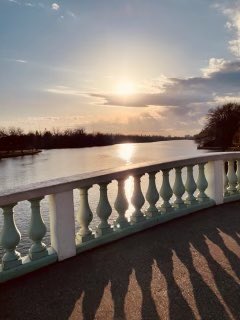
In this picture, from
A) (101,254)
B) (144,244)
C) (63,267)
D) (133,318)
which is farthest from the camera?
(144,244)

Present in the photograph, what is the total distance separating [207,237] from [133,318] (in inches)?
82.1

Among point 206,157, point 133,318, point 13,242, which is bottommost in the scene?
point 133,318

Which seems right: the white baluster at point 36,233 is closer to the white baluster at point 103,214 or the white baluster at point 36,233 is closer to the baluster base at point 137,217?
the white baluster at point 103,214

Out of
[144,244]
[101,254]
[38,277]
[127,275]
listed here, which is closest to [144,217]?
[144,244]

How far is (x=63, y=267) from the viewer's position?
3.68 meters

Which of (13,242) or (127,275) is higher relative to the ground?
(13,242)

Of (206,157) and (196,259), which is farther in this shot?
(206,157)

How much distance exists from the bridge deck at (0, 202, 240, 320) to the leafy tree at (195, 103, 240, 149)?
86960 mm

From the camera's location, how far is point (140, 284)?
3.21 meters

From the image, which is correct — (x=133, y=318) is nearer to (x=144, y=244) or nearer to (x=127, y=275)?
(x=127, y=275)

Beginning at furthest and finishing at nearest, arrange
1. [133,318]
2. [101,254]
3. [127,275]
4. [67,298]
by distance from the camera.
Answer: [101,254] → [127,275] → [67,298] → [133,318]

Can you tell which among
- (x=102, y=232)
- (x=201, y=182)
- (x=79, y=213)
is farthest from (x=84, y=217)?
(x=201, y=182)

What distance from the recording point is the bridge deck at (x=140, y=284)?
9.16ft

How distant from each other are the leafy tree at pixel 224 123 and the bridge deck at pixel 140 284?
285ft
